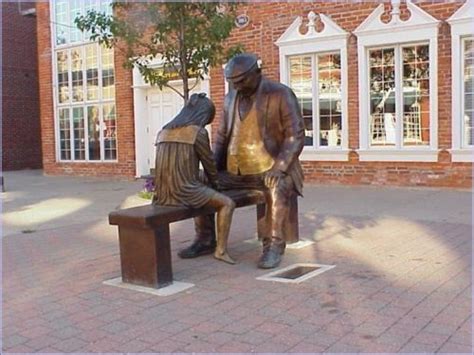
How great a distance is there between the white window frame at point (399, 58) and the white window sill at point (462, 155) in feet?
1.09

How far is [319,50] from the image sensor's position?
1244 cm

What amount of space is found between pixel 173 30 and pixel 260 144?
12.9 feet

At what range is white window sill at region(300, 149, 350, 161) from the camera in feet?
40.4

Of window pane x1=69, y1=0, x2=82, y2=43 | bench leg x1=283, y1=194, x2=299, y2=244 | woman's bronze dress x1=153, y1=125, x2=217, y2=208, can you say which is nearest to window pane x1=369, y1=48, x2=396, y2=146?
bench leg x1=283, y1=194, x2=299, y2=244

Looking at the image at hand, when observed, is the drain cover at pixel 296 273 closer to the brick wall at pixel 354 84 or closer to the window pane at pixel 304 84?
the brick wall at pixel 354 84

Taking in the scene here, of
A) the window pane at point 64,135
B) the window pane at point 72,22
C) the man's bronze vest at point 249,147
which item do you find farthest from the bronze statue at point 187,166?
the window pane at point 64,135

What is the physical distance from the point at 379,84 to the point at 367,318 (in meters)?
8.62

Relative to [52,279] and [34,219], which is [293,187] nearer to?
[52,279]

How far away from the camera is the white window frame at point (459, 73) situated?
34.6 ft

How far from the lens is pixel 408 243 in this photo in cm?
650

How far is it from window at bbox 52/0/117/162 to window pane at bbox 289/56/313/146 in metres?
6.01

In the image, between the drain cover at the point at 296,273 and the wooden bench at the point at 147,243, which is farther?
the drain cover at the point at 296,273

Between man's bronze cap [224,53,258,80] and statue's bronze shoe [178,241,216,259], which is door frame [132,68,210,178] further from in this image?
man's bronze cap [224,53,258,80]

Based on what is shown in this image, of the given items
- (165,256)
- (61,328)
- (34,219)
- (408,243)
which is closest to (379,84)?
(408,243)
